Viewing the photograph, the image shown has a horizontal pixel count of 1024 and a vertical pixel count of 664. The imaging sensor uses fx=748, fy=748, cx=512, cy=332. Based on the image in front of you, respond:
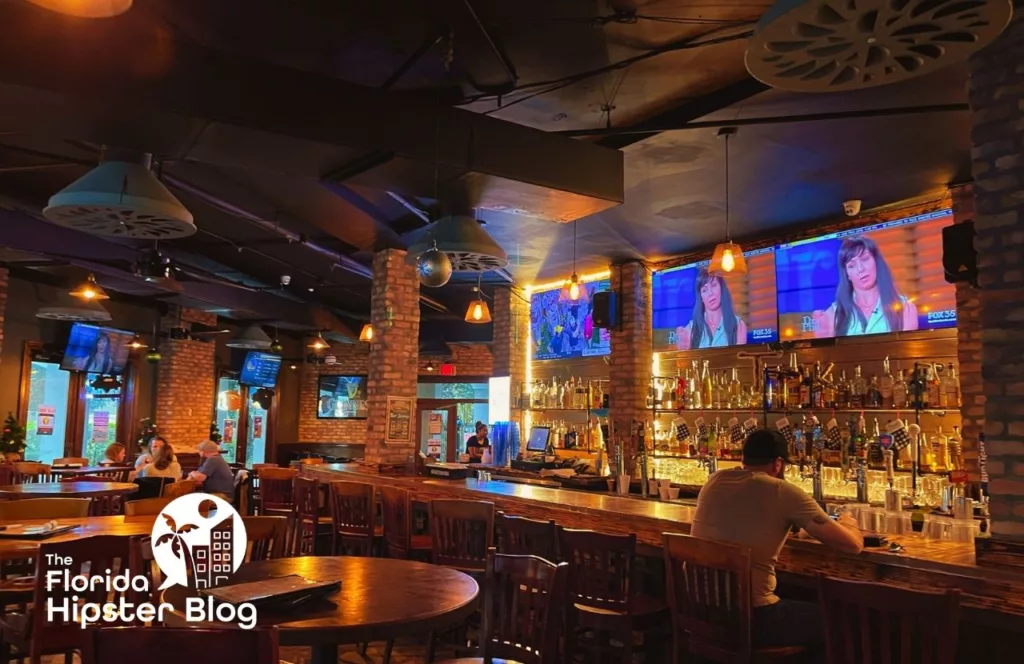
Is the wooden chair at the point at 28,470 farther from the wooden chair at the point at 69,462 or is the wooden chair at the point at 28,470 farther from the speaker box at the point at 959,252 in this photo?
the speaker box at the point at 959,252

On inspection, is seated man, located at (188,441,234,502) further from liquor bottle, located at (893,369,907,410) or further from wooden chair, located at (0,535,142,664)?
liquor bottle, located at (893,369,907,410)

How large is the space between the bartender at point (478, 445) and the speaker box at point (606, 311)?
268 cm

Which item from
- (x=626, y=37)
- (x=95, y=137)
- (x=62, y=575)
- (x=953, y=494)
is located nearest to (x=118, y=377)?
(x=95, y=137)

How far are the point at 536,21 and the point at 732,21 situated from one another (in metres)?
1.05

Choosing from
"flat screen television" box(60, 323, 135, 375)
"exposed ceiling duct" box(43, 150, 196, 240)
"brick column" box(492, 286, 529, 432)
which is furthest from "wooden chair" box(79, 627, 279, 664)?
"flat screen television" box(60, 323, 135, 375)

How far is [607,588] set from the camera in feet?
11.8

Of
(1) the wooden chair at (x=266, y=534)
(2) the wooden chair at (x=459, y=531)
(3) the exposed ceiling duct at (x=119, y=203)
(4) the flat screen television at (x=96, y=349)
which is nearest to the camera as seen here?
(1) the wooden chair at (x=266, y=534)

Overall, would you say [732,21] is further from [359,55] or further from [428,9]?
[359,55]

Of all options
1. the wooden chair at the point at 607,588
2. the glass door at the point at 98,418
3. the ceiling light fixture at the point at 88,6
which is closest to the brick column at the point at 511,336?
the glass door at the point at 98,418

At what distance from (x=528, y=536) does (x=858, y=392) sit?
13.3ft

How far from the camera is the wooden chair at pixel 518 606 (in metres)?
2.65

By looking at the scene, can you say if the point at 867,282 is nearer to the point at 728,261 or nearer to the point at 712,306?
the point at 712,306

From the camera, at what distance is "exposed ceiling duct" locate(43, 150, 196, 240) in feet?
13.4

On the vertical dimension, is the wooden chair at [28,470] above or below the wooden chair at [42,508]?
below
